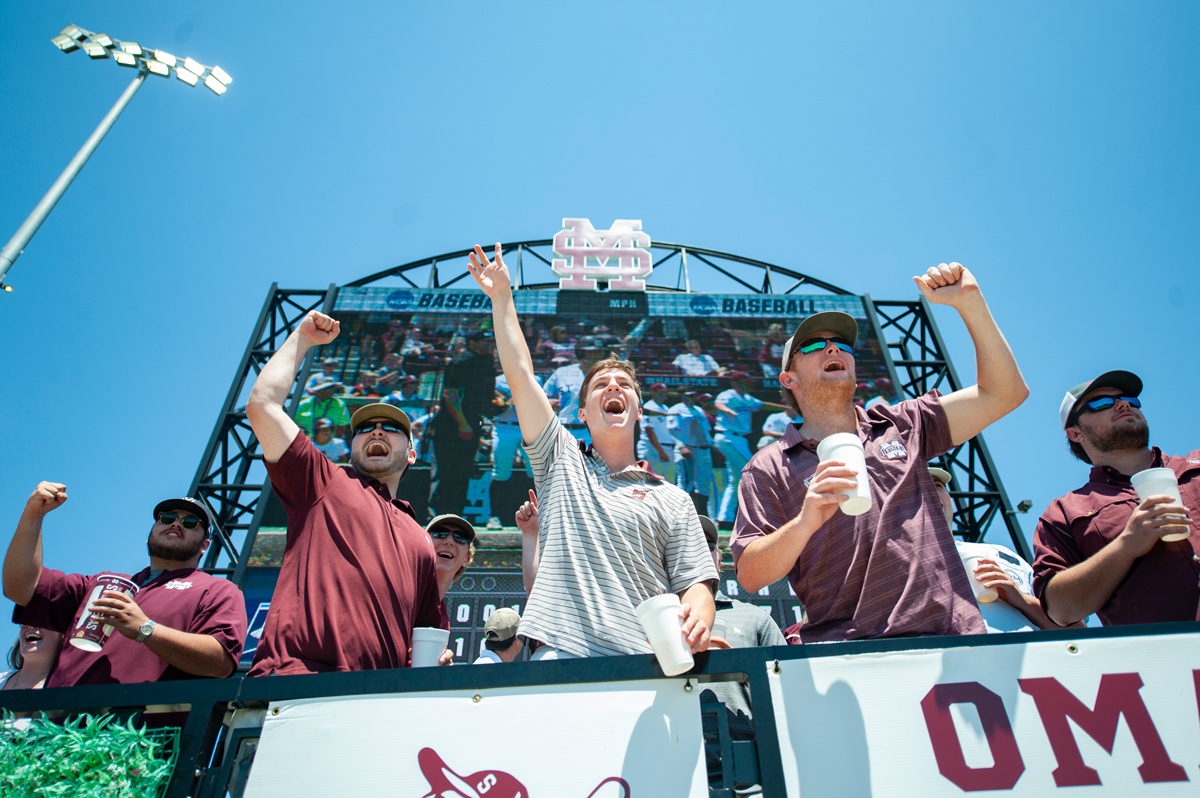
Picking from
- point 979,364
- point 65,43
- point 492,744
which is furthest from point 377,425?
point 65,43

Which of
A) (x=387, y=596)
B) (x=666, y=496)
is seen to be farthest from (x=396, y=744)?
(x=666, y=496)

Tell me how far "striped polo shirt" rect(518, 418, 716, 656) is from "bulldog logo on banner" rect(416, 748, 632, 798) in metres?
0.32

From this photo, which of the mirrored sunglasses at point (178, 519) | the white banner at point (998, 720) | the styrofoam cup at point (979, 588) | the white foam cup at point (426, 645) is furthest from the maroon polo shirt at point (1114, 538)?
the mirrored sunglasses at point (178, 519)

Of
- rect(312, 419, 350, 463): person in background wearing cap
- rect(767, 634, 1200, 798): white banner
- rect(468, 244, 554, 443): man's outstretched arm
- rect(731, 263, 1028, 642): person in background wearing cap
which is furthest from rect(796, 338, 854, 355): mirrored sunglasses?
rect(312, 419, 350, 463): person in background wearing cap

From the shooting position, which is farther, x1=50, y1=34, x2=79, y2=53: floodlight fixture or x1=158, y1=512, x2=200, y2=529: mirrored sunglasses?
x1=50, y1=34, x2=79, y2=53: floodlight fixture

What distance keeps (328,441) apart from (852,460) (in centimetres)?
742

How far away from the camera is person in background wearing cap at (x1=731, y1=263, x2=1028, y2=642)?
171 centimetres

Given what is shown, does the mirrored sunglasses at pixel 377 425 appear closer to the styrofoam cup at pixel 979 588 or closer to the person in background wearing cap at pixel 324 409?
the styrofoam cup at pixel 979 588

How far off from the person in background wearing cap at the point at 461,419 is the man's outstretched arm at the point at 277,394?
540 centimetres

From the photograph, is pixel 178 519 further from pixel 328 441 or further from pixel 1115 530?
pixel 328 441

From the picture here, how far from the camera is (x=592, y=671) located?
60.6 inches

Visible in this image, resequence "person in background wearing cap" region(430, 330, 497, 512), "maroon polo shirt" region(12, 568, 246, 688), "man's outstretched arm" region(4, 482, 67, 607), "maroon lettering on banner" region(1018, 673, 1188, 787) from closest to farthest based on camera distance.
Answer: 1. "maroon lettering on banner" region(1018, 673, 1188, 787)
2. "maroon polo shirt" region(12, 568, 246, 688)
3. "man's outstretched arm" region(4, 482, 67, 607)
4. "person in background wearing cap" region(430, 330, 497, 512)

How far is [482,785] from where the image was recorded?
1.43 m

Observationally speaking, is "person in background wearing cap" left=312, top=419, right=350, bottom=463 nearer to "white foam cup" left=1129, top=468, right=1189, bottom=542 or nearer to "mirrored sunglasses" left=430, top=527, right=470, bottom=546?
"mirrored sunglasses" left=430, top=527, right=470, bottom=546
